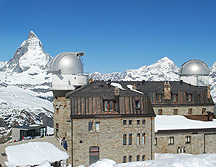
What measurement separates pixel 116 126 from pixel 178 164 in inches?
449

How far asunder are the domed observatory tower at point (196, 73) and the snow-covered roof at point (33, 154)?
120ft

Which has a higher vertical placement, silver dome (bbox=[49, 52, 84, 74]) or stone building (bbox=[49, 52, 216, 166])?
silver dome (bbox=[49, 52, 84, 74])

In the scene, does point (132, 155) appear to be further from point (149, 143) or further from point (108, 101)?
point (108, 101)

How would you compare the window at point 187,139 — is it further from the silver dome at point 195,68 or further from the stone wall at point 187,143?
the silver dome at point 195,68

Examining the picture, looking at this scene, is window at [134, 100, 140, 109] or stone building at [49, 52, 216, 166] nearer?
stone building at [49, 52, 216, 166]

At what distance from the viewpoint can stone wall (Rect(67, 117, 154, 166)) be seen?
3145 cm

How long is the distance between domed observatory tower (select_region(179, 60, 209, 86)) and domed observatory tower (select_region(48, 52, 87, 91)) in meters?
Answer: 25.9

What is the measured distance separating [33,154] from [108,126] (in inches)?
369

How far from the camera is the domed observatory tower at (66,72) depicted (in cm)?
4094

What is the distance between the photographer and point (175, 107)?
45.6 meters

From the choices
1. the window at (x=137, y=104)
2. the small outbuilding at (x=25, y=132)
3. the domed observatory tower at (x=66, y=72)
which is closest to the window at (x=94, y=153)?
the window at (x=137, y=104)

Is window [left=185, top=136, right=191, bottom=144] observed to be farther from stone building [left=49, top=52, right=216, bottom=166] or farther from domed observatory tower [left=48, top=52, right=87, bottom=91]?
domed observatory tower [left=48, top=52, right=87, bottom=91]

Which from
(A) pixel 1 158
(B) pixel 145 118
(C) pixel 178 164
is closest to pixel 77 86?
(B) pixel 145 118

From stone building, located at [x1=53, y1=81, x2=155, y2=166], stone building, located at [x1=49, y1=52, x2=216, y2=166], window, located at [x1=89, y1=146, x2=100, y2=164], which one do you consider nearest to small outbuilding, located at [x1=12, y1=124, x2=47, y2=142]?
stone building, located at [x1=49, y1=52, x2=216, y2=166]
